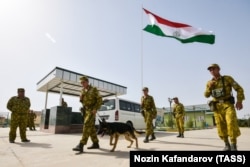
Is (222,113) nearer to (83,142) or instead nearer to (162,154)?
(162,154)

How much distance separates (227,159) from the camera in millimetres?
2568

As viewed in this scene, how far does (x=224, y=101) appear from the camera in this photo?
14.0ft

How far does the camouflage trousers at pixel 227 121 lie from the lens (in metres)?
3.85

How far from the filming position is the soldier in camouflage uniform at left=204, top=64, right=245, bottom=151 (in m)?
3.96

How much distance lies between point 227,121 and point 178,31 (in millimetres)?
5964

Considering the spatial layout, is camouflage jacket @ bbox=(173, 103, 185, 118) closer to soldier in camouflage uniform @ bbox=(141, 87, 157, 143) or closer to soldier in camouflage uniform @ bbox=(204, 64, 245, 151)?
soldier in camouflage uniform @ bbox=(141, 87, 157, 143)

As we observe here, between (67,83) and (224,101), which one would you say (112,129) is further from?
(67,83)

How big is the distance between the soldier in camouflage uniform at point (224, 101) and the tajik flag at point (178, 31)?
432 cm

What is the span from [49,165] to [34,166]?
24cm

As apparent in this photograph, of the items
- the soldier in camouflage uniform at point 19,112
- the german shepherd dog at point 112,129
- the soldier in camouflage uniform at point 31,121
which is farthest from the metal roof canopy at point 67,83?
the german shepherd dog at point 112,129

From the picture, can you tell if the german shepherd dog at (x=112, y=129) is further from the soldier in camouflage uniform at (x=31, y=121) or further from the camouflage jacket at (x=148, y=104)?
the soldier in camouflage uniform at (x=31, y=121)

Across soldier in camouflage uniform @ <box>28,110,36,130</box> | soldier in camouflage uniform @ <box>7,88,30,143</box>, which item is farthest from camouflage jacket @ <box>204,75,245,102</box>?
soldier in camouflage uniform @ <box>28,110,36,130</box>

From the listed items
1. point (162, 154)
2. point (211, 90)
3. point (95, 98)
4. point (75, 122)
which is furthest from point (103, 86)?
point (162, 154)

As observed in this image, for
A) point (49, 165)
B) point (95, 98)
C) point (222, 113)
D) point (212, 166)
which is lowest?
point (49, 165)
